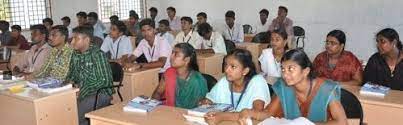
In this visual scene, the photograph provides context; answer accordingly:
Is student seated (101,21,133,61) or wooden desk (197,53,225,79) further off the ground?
student seated (101,21,133,61)

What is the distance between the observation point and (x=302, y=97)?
7.11 ft

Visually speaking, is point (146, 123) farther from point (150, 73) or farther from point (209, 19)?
point (209, 19)

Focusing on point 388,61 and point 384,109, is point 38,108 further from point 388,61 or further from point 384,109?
point 388,61

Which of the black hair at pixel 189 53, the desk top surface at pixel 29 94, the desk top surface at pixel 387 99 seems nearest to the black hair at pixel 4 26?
the desk top surface at pixel 29 94

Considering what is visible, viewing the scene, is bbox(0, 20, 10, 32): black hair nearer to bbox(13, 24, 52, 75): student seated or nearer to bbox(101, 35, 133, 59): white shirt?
bbox(13, 24, 52, 75): student seated

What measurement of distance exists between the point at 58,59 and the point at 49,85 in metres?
0.39

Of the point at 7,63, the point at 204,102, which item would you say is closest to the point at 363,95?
the point at 204,102

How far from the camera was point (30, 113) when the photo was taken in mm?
3053

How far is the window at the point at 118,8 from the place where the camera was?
949 centimetres

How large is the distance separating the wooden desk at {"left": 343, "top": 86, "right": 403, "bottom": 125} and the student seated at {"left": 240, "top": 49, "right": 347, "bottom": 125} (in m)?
0.73

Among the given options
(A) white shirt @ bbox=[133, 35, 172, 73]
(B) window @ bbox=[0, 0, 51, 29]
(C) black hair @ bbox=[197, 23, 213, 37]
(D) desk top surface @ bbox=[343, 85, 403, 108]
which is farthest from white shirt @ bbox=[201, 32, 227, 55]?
(B) window @ bbox=[0, 0, 51, 29]

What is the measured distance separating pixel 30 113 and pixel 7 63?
290 cm

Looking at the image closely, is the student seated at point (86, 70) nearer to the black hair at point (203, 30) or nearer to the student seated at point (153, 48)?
the student seated at point (153, 48)

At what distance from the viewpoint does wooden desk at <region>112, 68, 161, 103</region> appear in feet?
13.6
